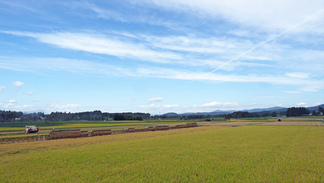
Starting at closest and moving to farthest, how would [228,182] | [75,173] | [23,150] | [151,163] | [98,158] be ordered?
[228,182]
[75,173]
[151,163]
[98,158]
[23,150]

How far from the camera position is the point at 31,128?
64.1 metres

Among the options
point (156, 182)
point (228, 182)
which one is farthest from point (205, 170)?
point (156, 182)

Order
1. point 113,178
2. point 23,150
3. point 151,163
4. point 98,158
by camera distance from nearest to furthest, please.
→ point 113,178
point 151,163
point 98,158
point 23,150

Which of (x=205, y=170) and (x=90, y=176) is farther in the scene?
(x=205, y=170)

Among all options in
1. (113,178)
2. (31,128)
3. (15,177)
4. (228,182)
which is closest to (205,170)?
(228,182)

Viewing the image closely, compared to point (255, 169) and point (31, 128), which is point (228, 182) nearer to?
point (255, 169)

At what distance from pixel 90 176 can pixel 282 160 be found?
56.0 feet

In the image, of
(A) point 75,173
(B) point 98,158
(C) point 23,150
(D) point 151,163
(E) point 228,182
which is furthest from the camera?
(C) point 23,150

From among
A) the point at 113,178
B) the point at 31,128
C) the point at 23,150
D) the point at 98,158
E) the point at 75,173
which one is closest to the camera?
the point at 113,178

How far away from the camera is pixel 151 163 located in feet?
67.7

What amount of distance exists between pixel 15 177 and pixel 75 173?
4.23 m

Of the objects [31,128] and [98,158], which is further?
[31,128]

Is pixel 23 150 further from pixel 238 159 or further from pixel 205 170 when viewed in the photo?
pixel 238 159

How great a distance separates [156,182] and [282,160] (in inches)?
520
